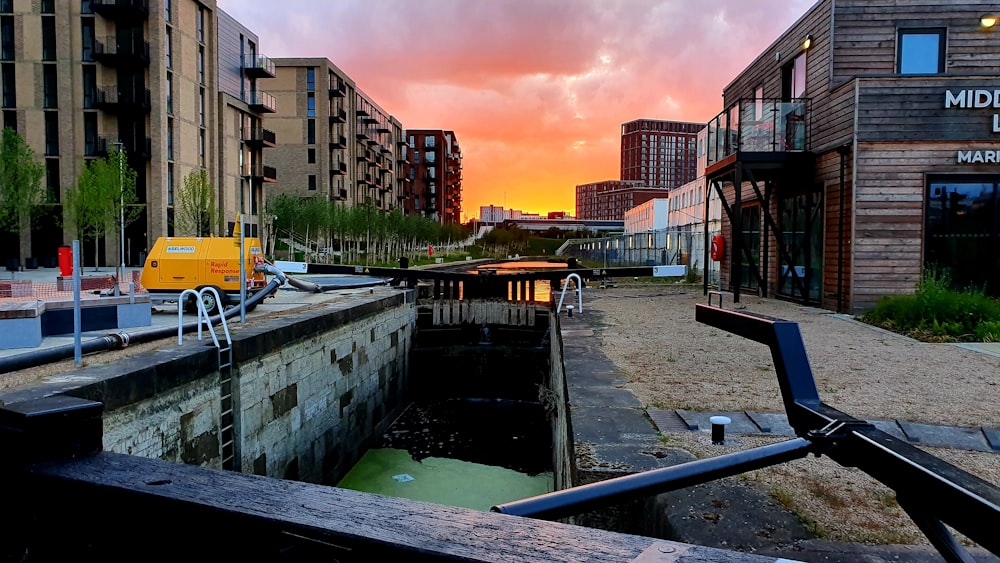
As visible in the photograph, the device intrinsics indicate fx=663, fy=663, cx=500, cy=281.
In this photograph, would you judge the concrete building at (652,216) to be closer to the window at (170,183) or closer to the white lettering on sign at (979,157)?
the window at (170,183)

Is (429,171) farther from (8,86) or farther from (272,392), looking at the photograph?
(272,392)

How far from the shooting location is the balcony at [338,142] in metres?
65.6

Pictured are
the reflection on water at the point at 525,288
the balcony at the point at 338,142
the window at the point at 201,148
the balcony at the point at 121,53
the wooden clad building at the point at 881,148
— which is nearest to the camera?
the wooden clad building at the point at 881,148

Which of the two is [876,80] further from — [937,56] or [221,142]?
[221,142]

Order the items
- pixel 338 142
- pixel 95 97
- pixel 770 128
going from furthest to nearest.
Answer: pixel 338 142
pixel 95 97
pixel 770 128

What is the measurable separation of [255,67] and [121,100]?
14612 millimetres

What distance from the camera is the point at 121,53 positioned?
39062 millimetres

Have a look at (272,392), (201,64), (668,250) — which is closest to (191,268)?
(272,392)

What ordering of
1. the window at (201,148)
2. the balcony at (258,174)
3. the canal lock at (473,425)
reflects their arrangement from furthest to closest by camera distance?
the balcony at (258,174) < the window at (201,148) < the canal lock at (473,425)

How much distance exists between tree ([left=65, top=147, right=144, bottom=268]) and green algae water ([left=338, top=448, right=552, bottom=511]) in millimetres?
26565

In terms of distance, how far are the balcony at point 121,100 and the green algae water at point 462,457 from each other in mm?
31974

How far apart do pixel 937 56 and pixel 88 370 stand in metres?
18.6

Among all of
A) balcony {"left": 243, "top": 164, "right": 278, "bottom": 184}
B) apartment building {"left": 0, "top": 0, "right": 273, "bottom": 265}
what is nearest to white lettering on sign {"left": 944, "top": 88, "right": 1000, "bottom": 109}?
apartment building {"left": 0, "top": 0, "right": 273, "bottom": 265}

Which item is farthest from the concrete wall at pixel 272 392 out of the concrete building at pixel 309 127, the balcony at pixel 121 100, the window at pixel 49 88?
the concrete building at pixel 309 127
